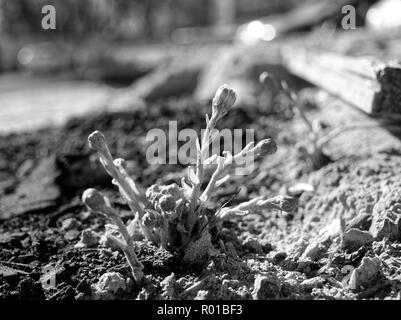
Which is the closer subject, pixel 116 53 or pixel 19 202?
pixel 19 202

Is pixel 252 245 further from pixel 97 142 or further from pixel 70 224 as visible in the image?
pixel 70 224

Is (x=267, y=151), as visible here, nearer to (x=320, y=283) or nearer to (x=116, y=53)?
(x=320, y=283)

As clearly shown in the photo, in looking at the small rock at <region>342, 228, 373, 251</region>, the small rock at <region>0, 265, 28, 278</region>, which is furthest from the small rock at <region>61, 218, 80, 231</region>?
the small rock at <region>342, 228, 373, 251</region>

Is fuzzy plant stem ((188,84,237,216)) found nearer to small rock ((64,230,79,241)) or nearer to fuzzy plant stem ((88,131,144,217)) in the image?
fuzzy plant stem ((88,131,144,217))

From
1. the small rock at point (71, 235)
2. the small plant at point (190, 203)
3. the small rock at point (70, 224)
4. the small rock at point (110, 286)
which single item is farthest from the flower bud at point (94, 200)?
the small rock at point (70, 224)

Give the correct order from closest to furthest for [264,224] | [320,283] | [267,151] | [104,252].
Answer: [320,283] < [267,151] < [104,252] < [264,224]

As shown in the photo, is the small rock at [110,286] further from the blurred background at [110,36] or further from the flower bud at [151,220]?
the blurred background at [110,36]
